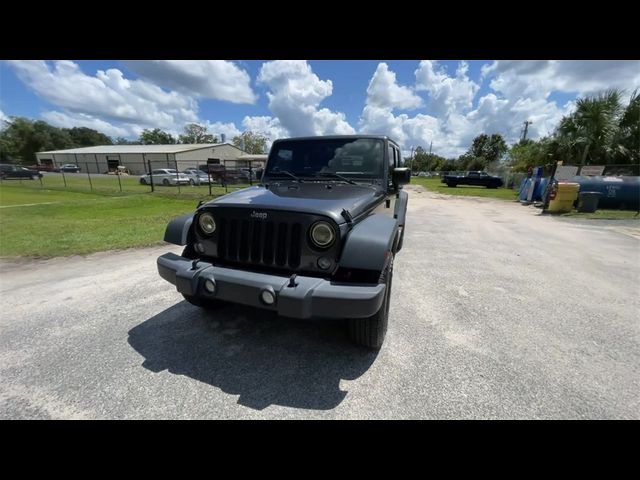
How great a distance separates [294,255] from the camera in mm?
2424

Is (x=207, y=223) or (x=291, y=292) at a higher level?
(x=207, y=223)

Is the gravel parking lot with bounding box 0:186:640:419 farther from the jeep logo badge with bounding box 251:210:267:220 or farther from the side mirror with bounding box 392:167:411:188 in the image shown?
the side mirror with bounding box 392:167:411:188

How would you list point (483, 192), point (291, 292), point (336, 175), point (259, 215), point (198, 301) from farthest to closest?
point (483, 192), point (336, 175), point (198, 301), point (259, 215), point (291, 292)

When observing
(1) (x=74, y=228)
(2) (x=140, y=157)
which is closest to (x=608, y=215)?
(1) (x=74, y=228)

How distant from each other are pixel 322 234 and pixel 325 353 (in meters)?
1.12

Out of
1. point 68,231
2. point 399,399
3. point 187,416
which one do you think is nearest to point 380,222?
point 399,399

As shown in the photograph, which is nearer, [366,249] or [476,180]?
[366,249]

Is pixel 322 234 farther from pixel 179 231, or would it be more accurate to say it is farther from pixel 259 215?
pixel 179 231

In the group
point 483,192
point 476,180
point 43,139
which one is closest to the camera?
point 483,192

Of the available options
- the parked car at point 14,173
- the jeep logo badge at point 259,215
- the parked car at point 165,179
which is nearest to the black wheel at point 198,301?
the jeep logo badge at point 259,215

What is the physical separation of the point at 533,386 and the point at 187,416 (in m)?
2.55

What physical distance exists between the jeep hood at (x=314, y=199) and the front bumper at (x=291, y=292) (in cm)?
56

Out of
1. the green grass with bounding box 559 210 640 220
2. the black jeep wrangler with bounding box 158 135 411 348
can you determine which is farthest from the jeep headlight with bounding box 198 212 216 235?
the green grass with bounding box 559 210 640 220

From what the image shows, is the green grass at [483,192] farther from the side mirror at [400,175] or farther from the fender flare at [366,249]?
the fender flare at [366,249]
